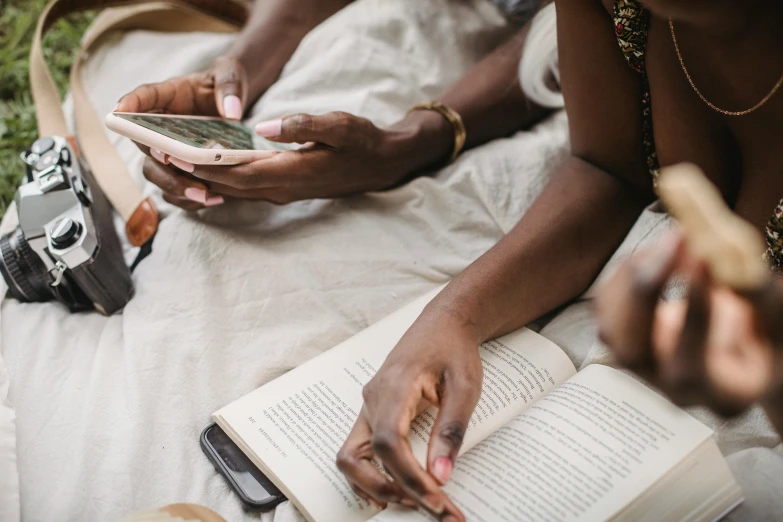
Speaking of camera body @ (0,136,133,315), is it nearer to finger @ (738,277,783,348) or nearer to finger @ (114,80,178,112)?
finger @ (114,80,178,112)

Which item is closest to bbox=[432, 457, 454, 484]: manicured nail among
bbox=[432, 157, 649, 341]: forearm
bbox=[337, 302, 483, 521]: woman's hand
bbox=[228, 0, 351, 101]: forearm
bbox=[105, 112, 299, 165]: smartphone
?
bbox=[337, 302, 483, 521]: woman's hand

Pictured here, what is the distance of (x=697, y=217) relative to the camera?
1.26 ft

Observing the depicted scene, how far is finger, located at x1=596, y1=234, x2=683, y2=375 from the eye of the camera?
43 cm

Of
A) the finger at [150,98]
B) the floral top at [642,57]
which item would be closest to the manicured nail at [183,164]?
the finger at [150,98]

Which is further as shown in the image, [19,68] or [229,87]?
[19,68]

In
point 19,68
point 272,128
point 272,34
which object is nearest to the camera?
point 272,128

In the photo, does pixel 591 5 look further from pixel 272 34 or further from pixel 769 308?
pixel 272 34

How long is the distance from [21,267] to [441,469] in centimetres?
57

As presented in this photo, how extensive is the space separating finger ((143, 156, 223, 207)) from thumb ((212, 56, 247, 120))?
0.13 meters

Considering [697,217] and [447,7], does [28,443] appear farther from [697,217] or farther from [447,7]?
[447,7]

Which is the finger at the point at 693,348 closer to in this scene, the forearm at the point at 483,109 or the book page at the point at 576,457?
the book page at the point at 576,457

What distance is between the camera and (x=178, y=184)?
0.87 m

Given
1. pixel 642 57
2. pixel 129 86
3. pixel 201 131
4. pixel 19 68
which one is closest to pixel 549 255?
pixel 642 57

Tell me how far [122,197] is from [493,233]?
1.64 feet
